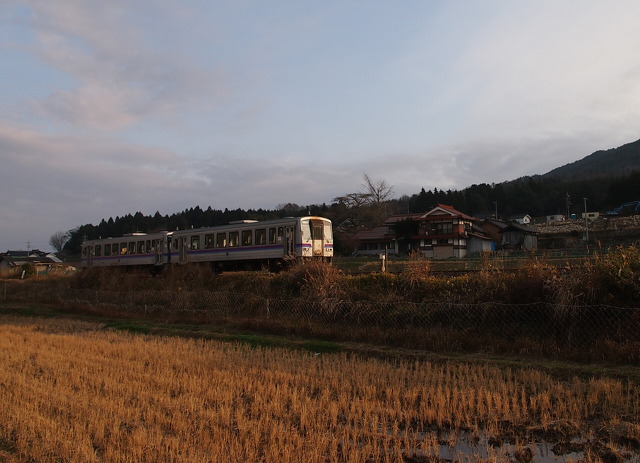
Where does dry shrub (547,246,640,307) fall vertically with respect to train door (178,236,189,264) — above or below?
below

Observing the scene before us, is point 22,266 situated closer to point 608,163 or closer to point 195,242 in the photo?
point 195,242

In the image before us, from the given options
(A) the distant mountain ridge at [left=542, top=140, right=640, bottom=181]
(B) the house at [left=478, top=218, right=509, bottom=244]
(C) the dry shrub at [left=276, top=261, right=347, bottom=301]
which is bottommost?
(C) the dry shrub at [left=276, top=261, right=347, bottom=301]

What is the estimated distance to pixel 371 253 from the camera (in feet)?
179

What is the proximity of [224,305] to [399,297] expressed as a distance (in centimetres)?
632

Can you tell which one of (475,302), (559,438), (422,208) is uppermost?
(422,208)

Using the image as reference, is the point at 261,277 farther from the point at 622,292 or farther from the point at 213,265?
the point at 622,292

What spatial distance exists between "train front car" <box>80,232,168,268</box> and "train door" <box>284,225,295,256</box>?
1030 cm

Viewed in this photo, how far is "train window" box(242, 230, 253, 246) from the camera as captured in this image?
22656 millimetres

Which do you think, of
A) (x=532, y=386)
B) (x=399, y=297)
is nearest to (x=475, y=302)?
(x=399, y=297)

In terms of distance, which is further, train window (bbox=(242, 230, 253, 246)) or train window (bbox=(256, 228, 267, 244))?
train window (bbox=(242, 230, 253, 246))

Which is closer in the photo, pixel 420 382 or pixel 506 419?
pixel 506 419

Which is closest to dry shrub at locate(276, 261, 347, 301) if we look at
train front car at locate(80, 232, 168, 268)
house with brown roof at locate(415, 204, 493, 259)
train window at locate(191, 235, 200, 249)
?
train window at locate(191, 235, 200, 249)

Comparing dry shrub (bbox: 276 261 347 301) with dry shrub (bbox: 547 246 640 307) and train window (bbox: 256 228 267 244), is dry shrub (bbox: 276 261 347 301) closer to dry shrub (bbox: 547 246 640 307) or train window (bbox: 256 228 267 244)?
dry shrub (bbox: 547 246 640 307)

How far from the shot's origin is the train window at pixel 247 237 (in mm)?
22656
